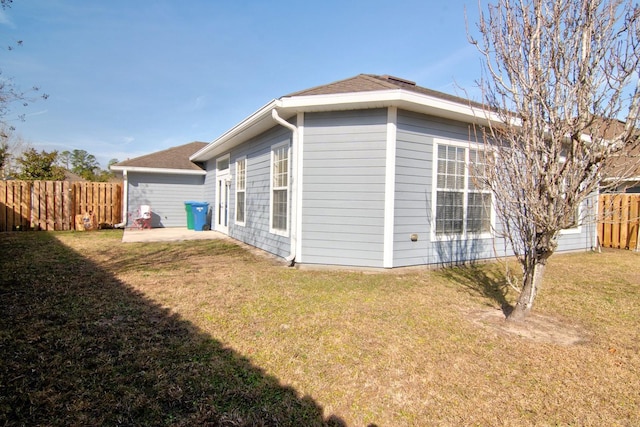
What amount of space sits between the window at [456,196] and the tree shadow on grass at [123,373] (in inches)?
197

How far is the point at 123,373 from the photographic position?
2.34 meters

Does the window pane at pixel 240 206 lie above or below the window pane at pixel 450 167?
below

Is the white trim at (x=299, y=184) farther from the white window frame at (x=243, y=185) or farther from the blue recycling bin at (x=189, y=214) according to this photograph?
the blue recycling bin at (x=189, y=214)

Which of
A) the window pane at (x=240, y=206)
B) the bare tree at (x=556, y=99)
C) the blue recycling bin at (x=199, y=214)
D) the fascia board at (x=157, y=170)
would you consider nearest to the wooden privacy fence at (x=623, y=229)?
the bare tree at (x=556, y=99)

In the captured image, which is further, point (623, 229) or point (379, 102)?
point (623, 229)

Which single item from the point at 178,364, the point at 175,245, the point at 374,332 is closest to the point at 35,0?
the point at 175,245

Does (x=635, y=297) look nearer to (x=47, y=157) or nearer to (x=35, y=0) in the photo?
(x=35, y=0)

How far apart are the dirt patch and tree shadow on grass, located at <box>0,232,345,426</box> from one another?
93.9 inches

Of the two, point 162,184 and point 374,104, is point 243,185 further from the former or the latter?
point 162,184

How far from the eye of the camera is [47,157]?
17078 millimetres

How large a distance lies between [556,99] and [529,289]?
194cm

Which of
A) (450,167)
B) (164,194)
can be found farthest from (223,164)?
(450,167)

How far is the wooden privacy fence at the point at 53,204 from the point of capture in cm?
1115

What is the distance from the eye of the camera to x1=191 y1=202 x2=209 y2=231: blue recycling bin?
1237 cm
